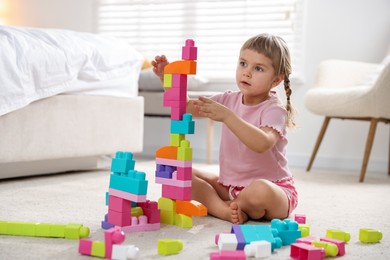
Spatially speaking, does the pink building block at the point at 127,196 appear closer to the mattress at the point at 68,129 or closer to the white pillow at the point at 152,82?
the mattress at the point at 68,129

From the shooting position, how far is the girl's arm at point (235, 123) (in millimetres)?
1413

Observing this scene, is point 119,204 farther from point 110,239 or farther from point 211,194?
point 211,194

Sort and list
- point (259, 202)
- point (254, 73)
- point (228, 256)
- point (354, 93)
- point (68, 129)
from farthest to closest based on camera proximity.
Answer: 1. point (354, 93)
2. point (68, 129)
3. point (254, 73)
4. point (259, 202)
5. point (228, 256)

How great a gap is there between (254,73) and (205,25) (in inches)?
89.5

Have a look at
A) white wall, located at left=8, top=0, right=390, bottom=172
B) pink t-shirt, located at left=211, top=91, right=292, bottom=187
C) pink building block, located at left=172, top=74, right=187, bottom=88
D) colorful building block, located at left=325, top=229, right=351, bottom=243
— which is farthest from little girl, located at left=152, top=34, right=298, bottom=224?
white wall, located at left=8, top=0, right=390, bottom=172

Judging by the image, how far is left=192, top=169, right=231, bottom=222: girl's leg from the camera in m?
1.57

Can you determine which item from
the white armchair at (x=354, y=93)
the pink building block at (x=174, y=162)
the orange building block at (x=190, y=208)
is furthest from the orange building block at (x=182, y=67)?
the white armchair at (x=354, y=93)

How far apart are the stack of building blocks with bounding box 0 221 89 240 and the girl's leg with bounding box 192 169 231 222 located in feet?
1.42

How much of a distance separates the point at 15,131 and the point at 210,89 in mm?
1759

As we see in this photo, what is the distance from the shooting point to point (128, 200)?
1.31m

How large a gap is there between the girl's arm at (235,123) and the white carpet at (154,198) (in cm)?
24

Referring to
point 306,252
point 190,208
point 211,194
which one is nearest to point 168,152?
point 190,208

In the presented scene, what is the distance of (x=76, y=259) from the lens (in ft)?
3.65

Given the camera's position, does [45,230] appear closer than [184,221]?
Yes
